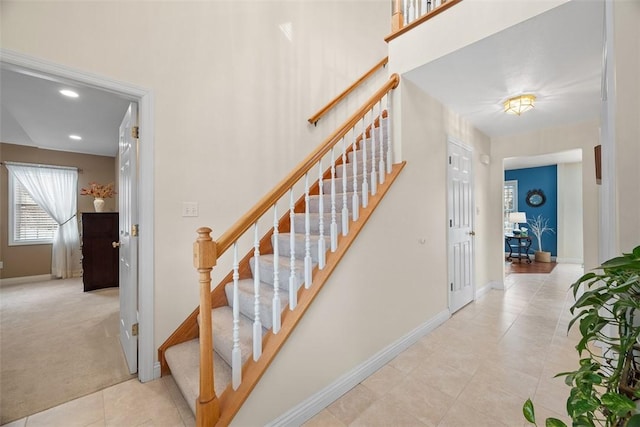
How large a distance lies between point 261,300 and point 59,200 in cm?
574

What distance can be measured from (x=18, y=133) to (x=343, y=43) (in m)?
5.25

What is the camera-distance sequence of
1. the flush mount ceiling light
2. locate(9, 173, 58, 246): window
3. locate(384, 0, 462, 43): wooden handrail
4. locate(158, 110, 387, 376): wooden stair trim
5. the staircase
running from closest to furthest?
the staircase → locate(158, 110, 387, 376): wooden stair trim → locate(384, 0, 462, 43): wooden handrail → the flush mount ceiling light → locate(9, 173, 58, 246): window

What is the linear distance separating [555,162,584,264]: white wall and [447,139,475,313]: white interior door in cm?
490

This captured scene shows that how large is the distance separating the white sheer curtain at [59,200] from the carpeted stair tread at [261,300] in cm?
500

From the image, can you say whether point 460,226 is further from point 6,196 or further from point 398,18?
point 6,196

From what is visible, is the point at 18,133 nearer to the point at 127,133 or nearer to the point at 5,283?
the point at 5,283

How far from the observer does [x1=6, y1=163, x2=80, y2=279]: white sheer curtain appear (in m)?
4.80

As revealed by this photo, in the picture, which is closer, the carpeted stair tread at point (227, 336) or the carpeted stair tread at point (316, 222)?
the carpeted stair tread at point (227, 336)

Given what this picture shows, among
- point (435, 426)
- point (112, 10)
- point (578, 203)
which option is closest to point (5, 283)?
point (112, 10)

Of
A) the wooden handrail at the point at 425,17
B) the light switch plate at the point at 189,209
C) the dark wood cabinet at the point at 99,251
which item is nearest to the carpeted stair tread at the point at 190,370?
the light switch plate at the point at 189,209

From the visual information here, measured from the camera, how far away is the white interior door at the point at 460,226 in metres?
3.14

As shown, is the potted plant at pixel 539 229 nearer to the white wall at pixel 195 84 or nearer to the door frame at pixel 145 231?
the white wall at pixel 195 84

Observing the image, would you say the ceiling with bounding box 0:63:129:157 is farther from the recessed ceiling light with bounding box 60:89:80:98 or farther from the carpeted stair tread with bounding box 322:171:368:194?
the carpeted stair tread with bounding box 322:171:368:194

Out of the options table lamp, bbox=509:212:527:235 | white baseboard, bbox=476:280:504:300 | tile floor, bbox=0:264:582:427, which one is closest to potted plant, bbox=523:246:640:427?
tile floor, bbox=0:264:582:427
